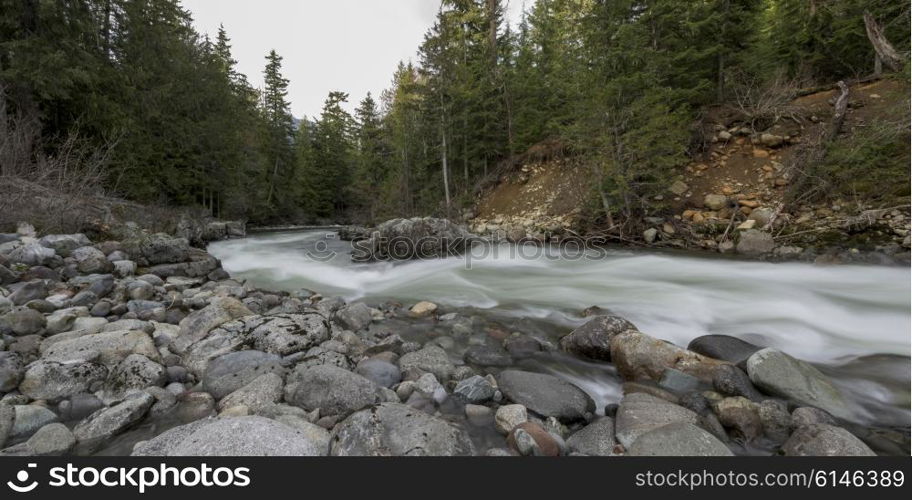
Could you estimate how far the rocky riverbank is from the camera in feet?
6.51

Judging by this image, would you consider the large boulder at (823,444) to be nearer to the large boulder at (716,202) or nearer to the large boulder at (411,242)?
the large boulder at (411,242)

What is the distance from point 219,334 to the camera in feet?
10.6

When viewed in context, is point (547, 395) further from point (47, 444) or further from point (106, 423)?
point (47, 444)

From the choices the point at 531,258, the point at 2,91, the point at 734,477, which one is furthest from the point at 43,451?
the point at 2,91

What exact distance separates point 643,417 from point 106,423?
337 cm

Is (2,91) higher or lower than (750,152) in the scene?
higher

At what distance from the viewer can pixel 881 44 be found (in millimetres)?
10008

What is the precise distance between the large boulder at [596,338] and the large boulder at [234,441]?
2.56 meters

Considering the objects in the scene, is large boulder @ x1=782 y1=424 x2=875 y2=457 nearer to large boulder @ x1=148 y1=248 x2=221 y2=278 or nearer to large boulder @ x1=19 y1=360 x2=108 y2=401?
large boulder @ x1=19 y1=360 x2=108 y2=401

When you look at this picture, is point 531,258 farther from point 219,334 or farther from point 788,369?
point 219,334

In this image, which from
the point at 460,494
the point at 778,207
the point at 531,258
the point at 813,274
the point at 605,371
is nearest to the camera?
the point at 460,494

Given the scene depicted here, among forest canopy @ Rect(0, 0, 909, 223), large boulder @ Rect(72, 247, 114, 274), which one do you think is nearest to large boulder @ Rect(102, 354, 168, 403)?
large boulder @ Rect(72, 247, 114, 274)

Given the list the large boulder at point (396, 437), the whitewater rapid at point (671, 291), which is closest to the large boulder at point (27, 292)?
the whitewater rapid at point (671, 291)

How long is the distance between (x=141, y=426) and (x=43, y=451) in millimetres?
403
